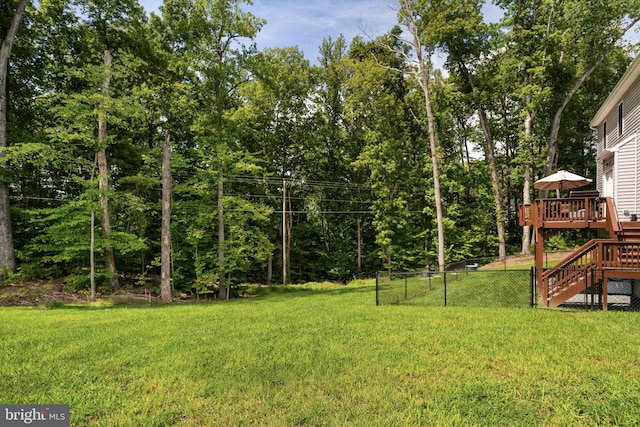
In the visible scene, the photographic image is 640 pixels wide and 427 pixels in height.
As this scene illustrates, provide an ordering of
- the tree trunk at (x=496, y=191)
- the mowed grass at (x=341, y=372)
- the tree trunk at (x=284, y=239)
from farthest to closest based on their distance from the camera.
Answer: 1. the tree trunk at (x=284, y=239)
2. the tree trunk at (x=496, y=191)
3. the mowed grass at (x=341, y=372)

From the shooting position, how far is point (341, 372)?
16.3 ft

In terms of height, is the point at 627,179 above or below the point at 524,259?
above

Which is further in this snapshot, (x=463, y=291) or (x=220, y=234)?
(x=220, y=234)

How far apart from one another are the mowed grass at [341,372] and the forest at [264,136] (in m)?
9.58

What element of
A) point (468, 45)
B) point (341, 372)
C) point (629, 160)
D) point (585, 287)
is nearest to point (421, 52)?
point (468, 45)

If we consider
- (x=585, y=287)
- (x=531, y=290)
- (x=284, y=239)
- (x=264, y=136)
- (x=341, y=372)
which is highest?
(x=264, y=136)

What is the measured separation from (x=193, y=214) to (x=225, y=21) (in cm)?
1007

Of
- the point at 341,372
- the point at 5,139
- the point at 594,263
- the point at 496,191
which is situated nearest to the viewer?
the point at 341,372

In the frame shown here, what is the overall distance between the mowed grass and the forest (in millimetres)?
9580

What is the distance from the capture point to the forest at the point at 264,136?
1563cm

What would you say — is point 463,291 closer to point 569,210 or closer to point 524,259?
point 569,210

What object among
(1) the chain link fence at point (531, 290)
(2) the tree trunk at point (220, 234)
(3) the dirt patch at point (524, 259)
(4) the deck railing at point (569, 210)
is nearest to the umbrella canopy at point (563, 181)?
(4) the deck railing at point (569, 210)

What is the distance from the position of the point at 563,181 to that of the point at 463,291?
6306 millimetres

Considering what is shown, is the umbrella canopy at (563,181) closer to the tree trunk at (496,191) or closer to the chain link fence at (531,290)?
the chain link fence at (531,290)
